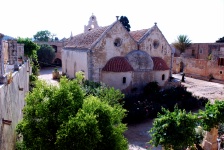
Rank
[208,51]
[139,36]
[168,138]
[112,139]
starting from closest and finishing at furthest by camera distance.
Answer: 1. [112,139]
2. [168,138]
3. [139,36]
4. [208,51]

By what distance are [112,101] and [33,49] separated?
1056 centimetres

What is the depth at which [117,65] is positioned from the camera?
1933 cm

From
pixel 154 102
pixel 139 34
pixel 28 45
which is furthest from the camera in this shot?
pixel 139 34

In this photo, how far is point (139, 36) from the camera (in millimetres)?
22188

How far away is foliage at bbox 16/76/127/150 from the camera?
5527 millimetres

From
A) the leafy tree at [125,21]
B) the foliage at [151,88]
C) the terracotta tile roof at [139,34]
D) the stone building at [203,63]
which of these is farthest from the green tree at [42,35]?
the foliage at [151,88]

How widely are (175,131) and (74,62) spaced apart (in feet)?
56.9

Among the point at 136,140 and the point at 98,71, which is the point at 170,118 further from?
the point at 98,71

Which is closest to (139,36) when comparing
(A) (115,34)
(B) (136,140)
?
(A) (115,34)

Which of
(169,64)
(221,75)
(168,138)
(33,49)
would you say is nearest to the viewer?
(168,138)

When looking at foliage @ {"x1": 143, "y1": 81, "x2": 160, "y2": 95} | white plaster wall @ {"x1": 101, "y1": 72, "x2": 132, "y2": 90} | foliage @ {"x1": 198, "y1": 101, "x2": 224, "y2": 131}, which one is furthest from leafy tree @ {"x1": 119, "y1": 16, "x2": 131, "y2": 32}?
foliage @ {"x1": 198, "y1": 101, "x2": 224, "y2": 131}

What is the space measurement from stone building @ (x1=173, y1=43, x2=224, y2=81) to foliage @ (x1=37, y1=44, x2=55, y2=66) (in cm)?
2374

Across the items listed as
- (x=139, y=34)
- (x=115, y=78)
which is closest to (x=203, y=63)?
(x=139, y=34)

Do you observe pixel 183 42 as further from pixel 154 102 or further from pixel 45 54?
pixel 154 102
